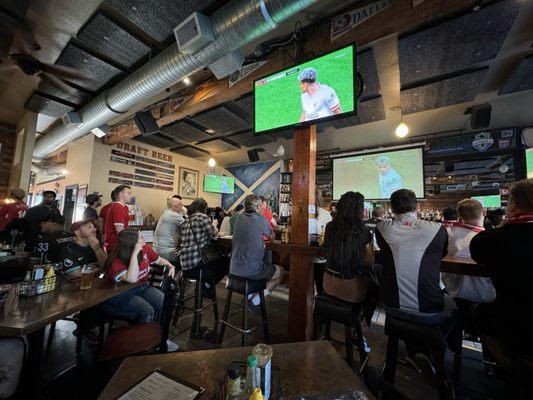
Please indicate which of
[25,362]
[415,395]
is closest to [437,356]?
[415,395]

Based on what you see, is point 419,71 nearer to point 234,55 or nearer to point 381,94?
point 381,94

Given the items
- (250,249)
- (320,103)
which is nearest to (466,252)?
(320,103)

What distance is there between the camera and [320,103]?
226cm

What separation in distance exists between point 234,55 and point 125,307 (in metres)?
2.71

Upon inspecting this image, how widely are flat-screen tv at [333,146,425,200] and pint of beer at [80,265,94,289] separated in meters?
4.36

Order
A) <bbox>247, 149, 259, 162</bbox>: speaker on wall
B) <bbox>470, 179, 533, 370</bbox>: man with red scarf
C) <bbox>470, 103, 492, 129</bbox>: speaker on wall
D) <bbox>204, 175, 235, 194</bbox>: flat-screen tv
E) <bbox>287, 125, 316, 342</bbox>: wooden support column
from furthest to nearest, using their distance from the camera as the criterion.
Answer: <bbox>204, 175, 235, 194</bbox>: flat-screen tv → <bbox>247, 149, 259, 162</bbox>: speaker on wall → <bbox>470, 103, 492, 129</bbox>: speaker on wall → <bbox>287, 125, 316, 342</bbox>: wooden support column → <bbox>470, 179, 533, 370</bbox>: man with red scarf

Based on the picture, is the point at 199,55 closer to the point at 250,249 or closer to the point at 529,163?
the point at 250,249

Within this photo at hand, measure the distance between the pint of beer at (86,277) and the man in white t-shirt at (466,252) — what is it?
3.12m

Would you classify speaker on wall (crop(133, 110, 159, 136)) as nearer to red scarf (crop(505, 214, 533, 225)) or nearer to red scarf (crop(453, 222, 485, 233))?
red scarf (crop(453, 222, 485, 233))

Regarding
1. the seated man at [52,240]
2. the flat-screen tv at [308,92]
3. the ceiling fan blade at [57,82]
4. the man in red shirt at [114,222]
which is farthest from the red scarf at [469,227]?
the ceiling fan blade at [57,82]

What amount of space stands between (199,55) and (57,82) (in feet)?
9.59

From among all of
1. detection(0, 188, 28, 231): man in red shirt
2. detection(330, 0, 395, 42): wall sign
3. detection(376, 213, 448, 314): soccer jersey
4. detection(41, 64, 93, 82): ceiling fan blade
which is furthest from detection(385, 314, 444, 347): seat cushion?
detection(0, 188, 28, 231): man in red shirt

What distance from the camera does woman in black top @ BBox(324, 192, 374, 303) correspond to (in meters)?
1.95

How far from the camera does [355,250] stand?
1.95 metres
